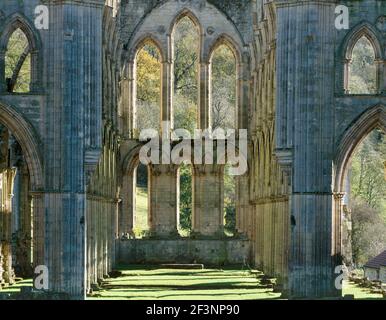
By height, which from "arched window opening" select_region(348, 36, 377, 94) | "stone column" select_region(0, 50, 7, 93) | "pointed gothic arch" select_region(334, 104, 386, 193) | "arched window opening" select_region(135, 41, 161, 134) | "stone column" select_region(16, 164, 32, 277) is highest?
"arched window opening" select_region(348, 36, 377, 94)

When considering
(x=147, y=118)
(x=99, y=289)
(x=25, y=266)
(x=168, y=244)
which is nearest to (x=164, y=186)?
(x=168, y=244)

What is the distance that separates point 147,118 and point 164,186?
21516mm

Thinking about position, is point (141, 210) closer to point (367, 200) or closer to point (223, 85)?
point (223, 85)

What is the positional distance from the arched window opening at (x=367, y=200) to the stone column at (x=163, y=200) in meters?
9.94

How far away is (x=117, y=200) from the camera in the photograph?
46031mm

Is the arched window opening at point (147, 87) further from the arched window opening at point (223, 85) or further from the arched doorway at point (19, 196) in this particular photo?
the arched doorway at point (19, 196)

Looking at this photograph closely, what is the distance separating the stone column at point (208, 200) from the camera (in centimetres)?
4928

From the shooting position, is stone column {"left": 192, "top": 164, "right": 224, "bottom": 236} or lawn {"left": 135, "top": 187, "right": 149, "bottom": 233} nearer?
stone column {"left": 192, "top": 164, "right": 224, "bottom": 236}

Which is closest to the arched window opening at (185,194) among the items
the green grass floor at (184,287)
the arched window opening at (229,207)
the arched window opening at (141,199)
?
the arched window opening at (141,199)

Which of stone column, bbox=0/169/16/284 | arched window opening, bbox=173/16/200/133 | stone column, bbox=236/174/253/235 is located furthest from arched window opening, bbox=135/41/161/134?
stone column, bbox=0/169/16/284

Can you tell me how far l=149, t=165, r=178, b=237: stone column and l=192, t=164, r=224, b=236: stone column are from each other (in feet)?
2.90

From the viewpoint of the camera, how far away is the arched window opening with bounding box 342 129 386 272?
207 ft

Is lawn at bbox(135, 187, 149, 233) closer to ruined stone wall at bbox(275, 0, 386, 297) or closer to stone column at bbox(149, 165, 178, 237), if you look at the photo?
stone column at bbox(149, 165, 178, 237)
